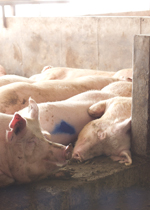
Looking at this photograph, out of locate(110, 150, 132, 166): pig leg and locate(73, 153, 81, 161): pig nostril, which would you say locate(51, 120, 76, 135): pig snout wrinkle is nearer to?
locate(73, 153, 81, 161): pig nostril

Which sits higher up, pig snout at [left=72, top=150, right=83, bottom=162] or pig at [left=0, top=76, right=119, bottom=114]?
pig at [left=0, top=76, right=119, bottom=114]

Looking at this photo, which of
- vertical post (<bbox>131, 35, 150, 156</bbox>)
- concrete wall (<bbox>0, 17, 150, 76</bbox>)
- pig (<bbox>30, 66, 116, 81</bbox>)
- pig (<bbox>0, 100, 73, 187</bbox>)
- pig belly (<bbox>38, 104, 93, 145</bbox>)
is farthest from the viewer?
concrete wall (<bbox>0, 17, 150, 76</bbox>)

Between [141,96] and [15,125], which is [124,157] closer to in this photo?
[141,96]

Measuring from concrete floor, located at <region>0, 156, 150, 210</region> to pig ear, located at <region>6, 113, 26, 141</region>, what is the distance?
18.2 inches

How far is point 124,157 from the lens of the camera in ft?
11.3

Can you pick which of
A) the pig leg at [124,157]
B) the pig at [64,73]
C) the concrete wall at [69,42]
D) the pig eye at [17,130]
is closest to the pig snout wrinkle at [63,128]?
the pig leg at [124,157]

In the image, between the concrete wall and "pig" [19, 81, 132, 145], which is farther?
the concrete wall

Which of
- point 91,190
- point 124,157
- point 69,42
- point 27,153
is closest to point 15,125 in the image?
point 27,153

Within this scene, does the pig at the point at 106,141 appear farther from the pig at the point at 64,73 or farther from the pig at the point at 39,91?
the pig at the point at 64,73

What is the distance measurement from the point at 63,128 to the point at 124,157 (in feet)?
2.30

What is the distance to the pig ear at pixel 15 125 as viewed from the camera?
2694 millimetres

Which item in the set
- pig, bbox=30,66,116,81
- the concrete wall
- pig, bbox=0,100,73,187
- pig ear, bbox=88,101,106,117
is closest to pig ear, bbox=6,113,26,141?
pig, bbox=0,100,73,187

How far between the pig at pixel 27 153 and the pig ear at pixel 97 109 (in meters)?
1.16

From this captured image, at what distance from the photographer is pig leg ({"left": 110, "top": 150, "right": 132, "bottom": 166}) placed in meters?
3.37
